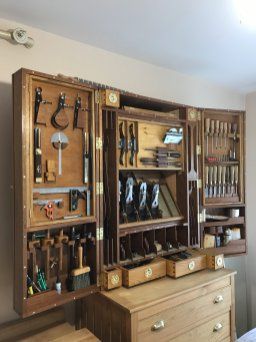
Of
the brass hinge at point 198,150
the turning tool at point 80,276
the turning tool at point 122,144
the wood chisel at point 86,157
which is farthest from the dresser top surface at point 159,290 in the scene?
the brass hinge at point 198,150

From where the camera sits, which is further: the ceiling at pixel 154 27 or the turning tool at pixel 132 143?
the turning tool at pixel 132 143

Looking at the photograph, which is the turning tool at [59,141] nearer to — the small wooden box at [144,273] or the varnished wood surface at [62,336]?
the small wooden box at [144,273]

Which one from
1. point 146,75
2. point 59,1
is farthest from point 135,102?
point 59,1

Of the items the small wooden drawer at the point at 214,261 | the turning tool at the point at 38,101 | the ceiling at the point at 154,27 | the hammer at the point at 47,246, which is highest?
the ceiling at the point at 154,27

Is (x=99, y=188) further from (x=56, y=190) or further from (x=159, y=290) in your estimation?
(x=159, y=290)

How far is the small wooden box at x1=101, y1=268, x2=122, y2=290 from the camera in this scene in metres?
1.63

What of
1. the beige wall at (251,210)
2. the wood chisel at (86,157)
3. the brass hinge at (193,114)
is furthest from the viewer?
the beige wall at (251,210)

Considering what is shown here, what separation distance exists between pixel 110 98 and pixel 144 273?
1.13 m

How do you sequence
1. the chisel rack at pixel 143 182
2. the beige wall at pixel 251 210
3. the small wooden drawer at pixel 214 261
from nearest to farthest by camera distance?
the chisel rack at pixel 143 182
the small wooden drawer at pixel 214 261
the beige wall at pixel 251 210

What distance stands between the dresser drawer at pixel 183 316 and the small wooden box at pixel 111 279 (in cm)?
27

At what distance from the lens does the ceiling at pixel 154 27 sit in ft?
5.00

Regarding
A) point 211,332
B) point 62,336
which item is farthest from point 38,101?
point 211,332

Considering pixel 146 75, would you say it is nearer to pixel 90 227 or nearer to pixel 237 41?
pixel 237 41

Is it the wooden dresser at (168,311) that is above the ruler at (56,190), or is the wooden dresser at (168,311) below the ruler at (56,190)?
below
